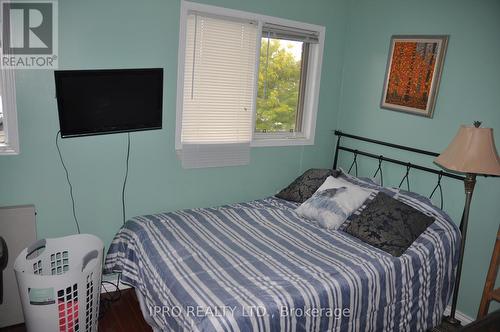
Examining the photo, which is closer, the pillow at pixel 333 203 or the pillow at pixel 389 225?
the pillow at pixel 389 225

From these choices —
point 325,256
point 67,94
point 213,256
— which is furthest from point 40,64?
point 325,256

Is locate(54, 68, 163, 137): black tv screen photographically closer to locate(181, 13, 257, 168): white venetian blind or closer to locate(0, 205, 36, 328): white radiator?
locate(181, 13, 257, 168): white venetian blind

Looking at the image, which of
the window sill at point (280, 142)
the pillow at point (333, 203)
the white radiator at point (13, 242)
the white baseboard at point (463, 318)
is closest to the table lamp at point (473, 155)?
the pillow at point (333, 203)

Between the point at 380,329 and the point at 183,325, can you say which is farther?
the point at 380,329

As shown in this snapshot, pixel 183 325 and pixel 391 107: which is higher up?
pixel 391 107

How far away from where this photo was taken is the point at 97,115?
8.25ft

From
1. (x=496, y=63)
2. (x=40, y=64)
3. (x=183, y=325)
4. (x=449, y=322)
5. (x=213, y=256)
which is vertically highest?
(x=496, y=63)

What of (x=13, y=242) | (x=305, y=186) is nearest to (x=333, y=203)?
(x=305, y=186)

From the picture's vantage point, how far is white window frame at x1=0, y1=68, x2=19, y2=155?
2.33 m

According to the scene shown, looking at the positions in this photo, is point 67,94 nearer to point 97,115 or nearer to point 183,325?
point 97,115

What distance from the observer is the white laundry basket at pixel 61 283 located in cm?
205

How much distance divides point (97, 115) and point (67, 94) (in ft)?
0.73

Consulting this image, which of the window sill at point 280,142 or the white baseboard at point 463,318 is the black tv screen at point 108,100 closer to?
the window sill at point 280,142

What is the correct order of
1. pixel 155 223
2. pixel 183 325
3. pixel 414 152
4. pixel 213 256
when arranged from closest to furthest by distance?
Answer: 1. pixel 183 325
2. pixel 213 256
3. pixel 155 223
4. pixel 414 152
